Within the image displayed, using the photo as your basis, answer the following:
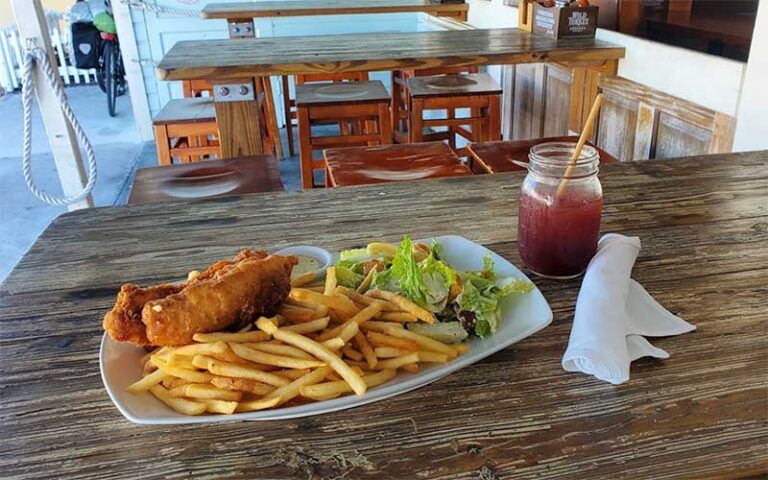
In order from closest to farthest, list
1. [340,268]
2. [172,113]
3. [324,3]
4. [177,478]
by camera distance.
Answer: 1. [177,478]
2. [340,268]
3. [172,113]
4. [324,3]

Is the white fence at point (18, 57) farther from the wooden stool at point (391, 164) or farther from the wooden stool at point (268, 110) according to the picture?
the wooden stool at point (391, 164)

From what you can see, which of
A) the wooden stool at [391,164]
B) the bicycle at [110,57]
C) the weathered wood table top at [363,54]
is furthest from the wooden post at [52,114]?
the bicycle at [110,57]

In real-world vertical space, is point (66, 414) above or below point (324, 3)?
below

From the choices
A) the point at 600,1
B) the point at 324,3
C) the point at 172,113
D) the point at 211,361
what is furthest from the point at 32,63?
the point at 324,3

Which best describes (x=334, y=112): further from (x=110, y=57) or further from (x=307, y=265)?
(x=110, y=57)

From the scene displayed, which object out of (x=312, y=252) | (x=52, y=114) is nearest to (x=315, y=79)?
(x=52, y=114)

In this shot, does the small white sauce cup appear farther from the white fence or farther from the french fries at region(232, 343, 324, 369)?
the white fence

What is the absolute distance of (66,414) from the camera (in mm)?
795

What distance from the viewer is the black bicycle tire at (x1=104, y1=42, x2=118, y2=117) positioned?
21.4 feet

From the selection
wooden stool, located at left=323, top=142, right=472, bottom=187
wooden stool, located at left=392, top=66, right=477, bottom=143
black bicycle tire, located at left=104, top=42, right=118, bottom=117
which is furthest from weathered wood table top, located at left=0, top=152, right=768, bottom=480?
black bicycle tire, located at left=104, top=42, right=118, bottom=117

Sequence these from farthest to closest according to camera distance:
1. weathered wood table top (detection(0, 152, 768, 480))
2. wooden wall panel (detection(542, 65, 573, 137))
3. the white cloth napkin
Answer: wooden wall panel (detection(542, 65, 573, 137)) → the white cloth napkin → weathered wood table top (detection(0, 152, 768, 480))

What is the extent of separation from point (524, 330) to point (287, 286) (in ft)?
1.11

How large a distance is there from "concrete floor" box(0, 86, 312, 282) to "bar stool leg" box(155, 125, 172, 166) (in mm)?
838

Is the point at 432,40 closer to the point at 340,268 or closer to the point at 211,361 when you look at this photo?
the point at 340,268
